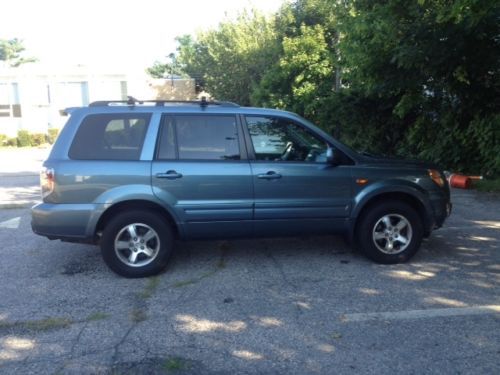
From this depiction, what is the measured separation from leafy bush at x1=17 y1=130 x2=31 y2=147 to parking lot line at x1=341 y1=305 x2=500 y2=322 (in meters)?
30.8

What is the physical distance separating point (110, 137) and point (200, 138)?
92cm

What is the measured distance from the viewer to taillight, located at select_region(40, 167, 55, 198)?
509 cm

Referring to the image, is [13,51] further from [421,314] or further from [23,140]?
[421,314]

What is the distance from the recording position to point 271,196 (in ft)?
17.8

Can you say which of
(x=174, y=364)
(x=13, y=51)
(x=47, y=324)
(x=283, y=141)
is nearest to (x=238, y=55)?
(x=283, y=141)

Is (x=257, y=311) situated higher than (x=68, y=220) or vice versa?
(x=68, y=220)

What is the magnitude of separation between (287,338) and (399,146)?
10.9m

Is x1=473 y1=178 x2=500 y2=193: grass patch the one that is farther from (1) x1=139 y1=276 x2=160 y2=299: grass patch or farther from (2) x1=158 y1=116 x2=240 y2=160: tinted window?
(1) x1=139 y1=276 x2=160 y2=299: grass patch

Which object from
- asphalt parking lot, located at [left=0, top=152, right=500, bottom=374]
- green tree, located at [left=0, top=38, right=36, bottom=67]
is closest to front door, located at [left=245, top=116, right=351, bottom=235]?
asphalt parking lot, located at [left=0, top=152, right=500, bottom=374]

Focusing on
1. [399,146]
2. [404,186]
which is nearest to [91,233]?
[404,186]

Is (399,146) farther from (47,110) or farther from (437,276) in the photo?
(47,110)

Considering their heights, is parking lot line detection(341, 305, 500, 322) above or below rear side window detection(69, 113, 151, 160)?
below

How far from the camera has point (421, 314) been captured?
14.3 feet

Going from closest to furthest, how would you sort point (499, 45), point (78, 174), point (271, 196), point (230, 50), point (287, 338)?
point (287, 338) < point (78, 174) < point (271, 196) < point (499, 45) < point (230, 50)
